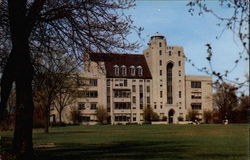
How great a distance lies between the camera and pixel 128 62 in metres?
110

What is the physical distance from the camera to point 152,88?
109 m

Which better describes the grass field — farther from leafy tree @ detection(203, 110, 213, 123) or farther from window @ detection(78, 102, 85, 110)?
leafy tree @ detection(203, 110, 213, 123)

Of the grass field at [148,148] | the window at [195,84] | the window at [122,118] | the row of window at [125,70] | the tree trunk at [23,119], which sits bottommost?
the window at [122,118]

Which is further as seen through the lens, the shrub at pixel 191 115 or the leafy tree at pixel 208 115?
the leafy tree at pixel 208 115

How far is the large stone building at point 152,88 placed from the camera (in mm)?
103250

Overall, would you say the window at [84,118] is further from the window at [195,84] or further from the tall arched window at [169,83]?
the window at [195,84]

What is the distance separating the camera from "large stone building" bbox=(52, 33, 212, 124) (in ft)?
339

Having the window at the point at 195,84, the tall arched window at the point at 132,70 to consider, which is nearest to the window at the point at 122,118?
the tall arched window at the point at 132,70

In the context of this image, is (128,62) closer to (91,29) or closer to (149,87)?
(149,87)

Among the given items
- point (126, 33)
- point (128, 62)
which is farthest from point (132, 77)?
point (126, 33)

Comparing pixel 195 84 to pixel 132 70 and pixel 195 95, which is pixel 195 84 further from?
pixel 132 70

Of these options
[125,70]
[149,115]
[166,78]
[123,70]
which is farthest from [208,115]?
[123,70]

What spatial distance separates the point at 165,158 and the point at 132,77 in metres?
92.0

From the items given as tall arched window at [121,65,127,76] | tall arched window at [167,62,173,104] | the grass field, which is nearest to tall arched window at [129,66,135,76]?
tall arched window at [121,65,127,76]
